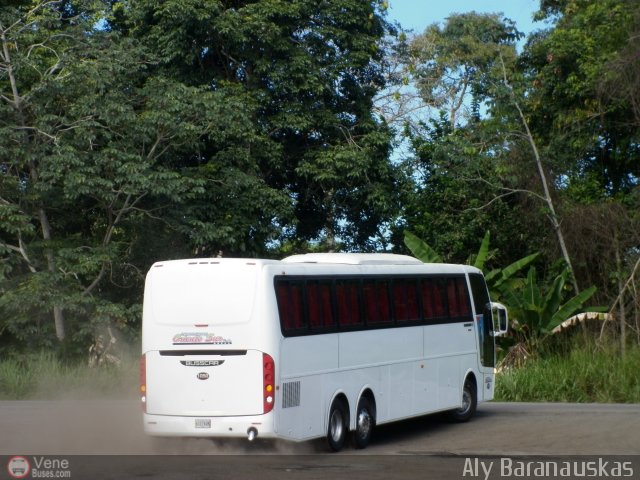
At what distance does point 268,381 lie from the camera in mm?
13922

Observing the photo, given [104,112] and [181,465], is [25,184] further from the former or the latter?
[181,465]

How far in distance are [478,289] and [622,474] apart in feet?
27.1

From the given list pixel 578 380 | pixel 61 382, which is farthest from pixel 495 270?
pixel 61 382

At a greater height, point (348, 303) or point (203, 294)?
point (203, 294)

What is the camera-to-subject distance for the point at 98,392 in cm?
2536

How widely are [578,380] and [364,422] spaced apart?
29.5ft

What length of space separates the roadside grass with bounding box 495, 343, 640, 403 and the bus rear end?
36.5 feet

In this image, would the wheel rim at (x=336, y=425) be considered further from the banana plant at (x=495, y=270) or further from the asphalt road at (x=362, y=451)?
the banana plant at (x=495, y=270)

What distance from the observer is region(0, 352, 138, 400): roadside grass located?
2522 centimetres

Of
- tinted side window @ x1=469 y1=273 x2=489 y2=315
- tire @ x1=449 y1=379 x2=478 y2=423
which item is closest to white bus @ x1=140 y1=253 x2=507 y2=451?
tire @ x1=449 y1=379 x2=478 y2=423

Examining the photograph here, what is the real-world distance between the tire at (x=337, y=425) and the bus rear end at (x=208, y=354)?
1642 mm

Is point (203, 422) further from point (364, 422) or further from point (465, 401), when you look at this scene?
point (465, 401)

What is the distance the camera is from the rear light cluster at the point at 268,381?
45.5ft

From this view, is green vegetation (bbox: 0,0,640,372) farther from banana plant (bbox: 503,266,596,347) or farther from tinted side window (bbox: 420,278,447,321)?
tinted side window (bbox: 420,278,447,321)
